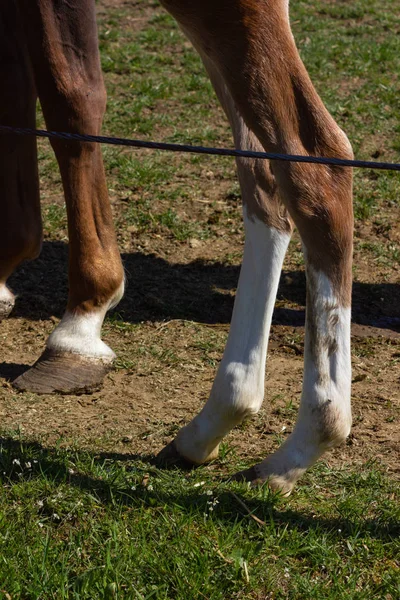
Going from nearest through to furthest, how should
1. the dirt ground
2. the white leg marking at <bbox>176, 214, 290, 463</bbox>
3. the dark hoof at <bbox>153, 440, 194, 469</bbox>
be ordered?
the white leg marking at <bbox>176, 214, 290, 463</bbox>
the dark hoof at <bbox>153, 440, 194, 469</bbox>
the dirt ground

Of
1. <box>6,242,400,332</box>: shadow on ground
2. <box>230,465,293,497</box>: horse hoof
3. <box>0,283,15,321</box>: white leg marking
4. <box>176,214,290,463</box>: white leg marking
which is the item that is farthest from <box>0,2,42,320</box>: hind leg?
<box>230,465,293,497</box>: horse hoof

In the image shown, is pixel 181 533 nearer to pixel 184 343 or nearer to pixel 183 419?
pixel 183 419

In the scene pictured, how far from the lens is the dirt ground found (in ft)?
9.72

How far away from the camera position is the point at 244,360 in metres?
2.65

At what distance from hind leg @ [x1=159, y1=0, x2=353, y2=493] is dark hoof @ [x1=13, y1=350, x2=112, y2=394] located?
1013 millimetres

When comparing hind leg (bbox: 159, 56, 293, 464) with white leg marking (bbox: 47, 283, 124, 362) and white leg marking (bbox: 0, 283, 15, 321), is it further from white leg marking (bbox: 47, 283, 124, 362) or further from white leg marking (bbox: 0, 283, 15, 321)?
white leg marking (bbox: 0, 283, 15, 321)

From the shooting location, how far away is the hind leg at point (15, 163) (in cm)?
345

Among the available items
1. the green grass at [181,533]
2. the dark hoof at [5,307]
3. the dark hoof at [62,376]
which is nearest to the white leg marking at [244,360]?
the green grass at [181,533]

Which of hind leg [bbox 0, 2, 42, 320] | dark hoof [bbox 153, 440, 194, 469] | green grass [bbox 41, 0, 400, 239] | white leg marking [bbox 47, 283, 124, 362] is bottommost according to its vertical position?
dark hoof [bbox 153, 440, 194, 469]

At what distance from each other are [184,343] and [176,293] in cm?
53

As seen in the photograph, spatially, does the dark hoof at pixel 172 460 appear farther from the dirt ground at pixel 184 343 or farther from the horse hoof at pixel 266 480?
the horse hoof at pixel 266 480

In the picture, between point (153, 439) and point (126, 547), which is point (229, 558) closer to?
point (126, 547)

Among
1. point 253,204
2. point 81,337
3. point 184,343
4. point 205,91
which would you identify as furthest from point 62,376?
point 205,91

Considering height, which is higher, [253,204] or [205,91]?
[205,91]
